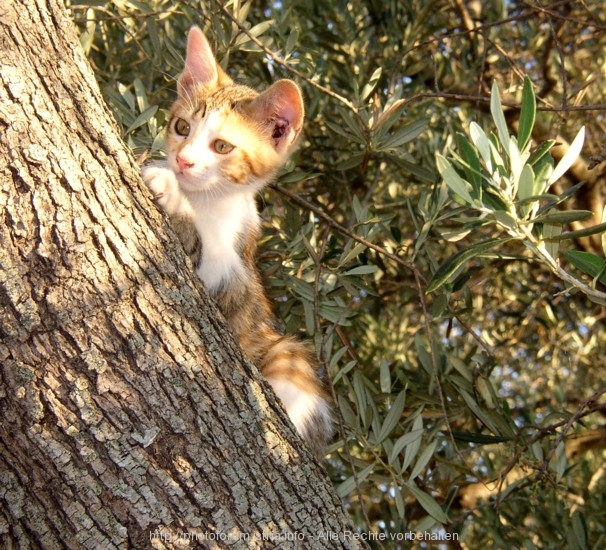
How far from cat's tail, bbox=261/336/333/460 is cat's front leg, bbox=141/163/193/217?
0.60 metres

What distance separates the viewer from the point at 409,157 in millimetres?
3023

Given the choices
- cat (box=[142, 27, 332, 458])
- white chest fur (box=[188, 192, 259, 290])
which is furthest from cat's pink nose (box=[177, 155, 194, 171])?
white chest fur (box=[188, 192, 259, 290])

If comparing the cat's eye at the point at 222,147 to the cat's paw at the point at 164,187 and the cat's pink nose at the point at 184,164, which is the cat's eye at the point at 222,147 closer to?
the cat's pink nose at the point at 184,164

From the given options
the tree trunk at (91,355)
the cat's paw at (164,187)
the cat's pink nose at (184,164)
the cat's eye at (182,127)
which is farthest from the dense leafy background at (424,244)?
the tree trunk at (91,355)

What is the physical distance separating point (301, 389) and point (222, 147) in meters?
0.87

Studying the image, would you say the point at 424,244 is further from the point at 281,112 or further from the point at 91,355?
the point at 91,355

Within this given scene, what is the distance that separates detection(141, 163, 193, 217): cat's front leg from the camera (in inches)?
82.4

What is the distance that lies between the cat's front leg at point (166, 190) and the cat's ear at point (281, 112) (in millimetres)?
514

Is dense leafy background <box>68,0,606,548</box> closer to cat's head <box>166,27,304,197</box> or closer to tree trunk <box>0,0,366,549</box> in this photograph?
cat's head <box>166,27,304,197</box>

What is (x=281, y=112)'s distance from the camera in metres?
2.60

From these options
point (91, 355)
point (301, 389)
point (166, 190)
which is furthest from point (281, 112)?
point (91, 355)

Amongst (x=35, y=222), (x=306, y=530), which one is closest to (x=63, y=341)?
(x=35, y=222)

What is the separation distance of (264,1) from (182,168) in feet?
5.41

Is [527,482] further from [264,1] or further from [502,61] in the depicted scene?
[264,1]
